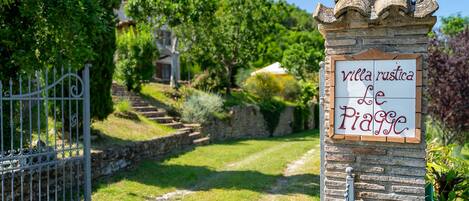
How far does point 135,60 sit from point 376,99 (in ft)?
49.7

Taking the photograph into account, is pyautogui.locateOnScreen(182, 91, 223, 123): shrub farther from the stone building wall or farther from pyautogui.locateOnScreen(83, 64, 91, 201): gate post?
pyautogui.locateOnScreen(83, 64, 91, 201): gate post

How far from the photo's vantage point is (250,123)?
859 inches

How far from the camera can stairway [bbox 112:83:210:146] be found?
16156mm

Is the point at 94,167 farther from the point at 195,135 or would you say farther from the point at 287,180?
the point at 195,135

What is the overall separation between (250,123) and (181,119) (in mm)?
5127

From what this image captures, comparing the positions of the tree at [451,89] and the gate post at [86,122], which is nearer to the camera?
the gate post at [86,122]

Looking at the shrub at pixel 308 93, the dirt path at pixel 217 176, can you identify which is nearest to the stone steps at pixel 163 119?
the dirt path at pixel 217 176

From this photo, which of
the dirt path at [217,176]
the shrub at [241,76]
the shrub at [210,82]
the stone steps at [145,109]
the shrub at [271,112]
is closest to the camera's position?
the dirt path at [217,176]

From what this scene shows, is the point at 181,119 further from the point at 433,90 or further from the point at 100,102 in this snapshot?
the point at 433,90

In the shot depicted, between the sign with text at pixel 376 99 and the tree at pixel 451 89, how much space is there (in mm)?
8085

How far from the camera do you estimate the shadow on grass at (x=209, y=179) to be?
9.22 m

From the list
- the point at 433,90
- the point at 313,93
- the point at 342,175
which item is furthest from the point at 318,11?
the point at 313,93

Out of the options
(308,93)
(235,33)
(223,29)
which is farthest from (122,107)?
(308,93)

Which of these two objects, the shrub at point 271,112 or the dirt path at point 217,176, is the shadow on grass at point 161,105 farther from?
the shrub at point 271,112
